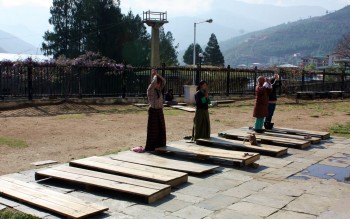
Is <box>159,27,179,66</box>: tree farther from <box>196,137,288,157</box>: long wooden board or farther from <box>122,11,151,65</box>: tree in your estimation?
<box>196,137,288,157</box>: long wooden board

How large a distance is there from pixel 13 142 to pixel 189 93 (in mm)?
11608

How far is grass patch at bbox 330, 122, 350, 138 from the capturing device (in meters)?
13.2

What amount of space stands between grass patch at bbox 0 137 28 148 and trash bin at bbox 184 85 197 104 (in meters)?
11.2

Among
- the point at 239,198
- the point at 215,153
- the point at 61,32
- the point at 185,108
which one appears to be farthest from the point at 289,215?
the point at 61,32

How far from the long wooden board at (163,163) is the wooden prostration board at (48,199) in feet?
6.85

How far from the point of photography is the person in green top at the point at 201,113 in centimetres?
1028

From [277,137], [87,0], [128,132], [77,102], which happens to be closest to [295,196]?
[277,137]

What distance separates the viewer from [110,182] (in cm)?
673

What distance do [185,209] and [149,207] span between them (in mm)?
493

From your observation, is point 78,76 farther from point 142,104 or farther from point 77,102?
point 142,104

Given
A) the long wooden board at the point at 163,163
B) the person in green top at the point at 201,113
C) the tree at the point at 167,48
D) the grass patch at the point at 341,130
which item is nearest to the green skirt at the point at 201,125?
the person in green top at the point at 201,113

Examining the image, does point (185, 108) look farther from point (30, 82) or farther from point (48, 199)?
point (48, 199)

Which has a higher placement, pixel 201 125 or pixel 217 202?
pixel 201 125

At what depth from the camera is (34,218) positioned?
5449 millimetres
